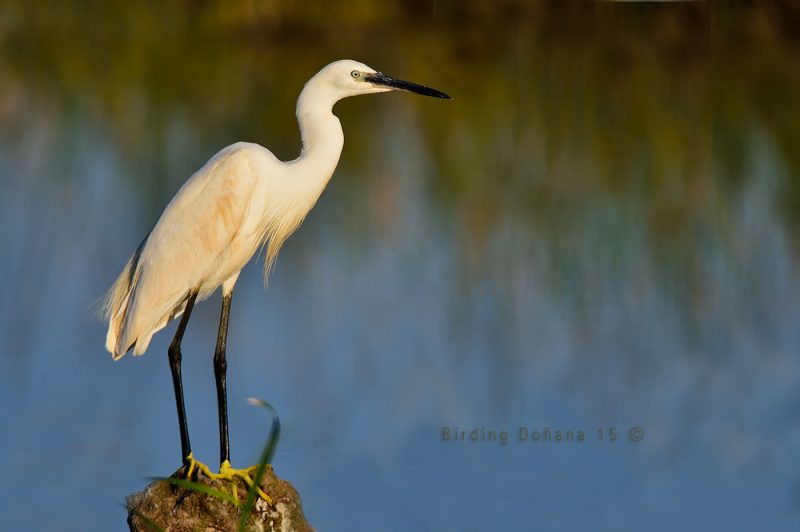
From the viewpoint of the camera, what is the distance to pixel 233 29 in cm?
1334

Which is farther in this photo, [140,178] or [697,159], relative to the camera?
[697,159]

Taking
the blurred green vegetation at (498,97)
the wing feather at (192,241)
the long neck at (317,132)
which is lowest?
the blurred green vegetation at (498,97)

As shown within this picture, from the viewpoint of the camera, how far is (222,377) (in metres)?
5.08

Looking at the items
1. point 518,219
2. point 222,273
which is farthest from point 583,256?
point 222,273

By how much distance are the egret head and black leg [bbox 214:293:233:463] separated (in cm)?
84

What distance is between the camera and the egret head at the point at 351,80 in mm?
4941

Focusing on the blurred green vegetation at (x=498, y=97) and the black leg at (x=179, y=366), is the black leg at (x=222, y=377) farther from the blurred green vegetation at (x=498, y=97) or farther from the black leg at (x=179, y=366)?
the blurred green vegetation at (x=498, y=97)

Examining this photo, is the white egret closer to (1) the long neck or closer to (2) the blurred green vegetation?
(1) the long neck

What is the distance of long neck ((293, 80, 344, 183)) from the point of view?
16.3 feet

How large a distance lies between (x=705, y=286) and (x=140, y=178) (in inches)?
151

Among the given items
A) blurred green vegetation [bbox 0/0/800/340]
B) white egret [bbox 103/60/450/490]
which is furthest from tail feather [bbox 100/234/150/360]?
blurred green vegetation [bbox 0/0/800/340]

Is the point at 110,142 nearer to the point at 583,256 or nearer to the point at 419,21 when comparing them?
the point at 583,256

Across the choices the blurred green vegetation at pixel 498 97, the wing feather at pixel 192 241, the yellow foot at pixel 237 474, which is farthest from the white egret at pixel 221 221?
the blurred green vegetation at pixel 498 97

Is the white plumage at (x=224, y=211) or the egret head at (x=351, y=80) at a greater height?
the egret head at (x=351, y=80)
